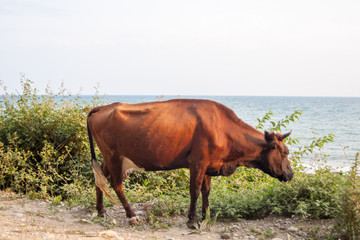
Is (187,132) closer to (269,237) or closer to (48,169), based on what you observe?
(269,237)

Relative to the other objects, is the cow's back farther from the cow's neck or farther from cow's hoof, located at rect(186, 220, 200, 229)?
cow's hoof, located at rect(186, 220, 200, 229)

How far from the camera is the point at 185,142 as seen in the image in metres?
6.20

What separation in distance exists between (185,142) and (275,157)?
1.49 meters

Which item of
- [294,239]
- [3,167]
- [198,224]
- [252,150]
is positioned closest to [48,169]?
[3,167]

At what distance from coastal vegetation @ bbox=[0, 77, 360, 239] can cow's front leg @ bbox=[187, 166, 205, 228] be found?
40 cm

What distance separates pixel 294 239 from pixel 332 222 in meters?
0.82

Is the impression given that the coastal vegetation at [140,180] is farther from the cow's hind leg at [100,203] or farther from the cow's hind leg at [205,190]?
the cow's hind leg at [100,203]

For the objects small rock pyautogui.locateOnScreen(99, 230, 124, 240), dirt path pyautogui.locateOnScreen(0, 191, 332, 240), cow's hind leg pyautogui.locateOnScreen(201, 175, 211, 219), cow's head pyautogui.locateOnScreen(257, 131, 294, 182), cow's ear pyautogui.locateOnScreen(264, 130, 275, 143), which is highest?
cow's ear pyautogui.locateOnScreen(264, 130, 275, 143)

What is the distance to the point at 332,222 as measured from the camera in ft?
20.9

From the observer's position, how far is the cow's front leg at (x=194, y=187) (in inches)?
242

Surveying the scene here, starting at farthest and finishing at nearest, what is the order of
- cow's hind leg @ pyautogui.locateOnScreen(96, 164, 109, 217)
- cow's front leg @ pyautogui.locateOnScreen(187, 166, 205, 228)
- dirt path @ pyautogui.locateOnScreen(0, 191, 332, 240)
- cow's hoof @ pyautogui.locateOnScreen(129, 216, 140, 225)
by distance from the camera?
A: cow's hind leg @ pyautogui.locateOnScreen(96, 164, 109, 217)
cow's hoof @ pyautogui.locateOnScreen(129, 216, 140, 225)
cow's front leg @ pyautogui.locateOnScreen(187, 166, 205, 228)
dirt path @ pyautogui.locateOnScreen(0, 191, 332, 240)

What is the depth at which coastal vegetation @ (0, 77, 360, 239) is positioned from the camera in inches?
258

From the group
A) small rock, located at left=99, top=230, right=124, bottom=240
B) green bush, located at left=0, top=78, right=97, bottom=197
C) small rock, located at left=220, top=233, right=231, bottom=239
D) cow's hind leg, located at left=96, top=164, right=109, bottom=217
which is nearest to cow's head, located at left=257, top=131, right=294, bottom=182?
small rock, located at left=220, top=233, right=231, bottom=239

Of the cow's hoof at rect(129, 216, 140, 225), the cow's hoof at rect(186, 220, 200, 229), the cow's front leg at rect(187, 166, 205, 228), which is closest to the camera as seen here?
the cow's front leg at rect(187, 166, 205, 228)
